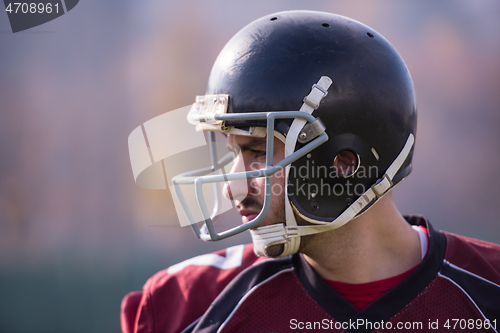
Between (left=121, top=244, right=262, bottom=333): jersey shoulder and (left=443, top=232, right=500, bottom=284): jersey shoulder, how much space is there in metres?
0.64

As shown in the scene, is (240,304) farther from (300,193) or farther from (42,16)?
(42,16)

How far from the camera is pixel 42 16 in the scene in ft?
9.39

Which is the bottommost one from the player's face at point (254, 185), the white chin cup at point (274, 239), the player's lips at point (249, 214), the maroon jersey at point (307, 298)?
the maroon jersey at point (307, 298)

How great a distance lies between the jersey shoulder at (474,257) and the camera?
125cm

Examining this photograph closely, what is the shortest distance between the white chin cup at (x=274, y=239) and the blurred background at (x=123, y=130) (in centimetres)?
177

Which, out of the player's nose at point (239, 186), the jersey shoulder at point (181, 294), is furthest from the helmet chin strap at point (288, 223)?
the jersey shoulder at point (181, 294)

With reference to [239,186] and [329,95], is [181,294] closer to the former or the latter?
[239,186]

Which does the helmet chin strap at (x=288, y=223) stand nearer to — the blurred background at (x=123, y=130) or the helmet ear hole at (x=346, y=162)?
the helmet ear hole at (x=346, y=162)

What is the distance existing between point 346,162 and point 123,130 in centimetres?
216

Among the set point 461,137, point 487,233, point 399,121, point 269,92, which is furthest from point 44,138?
point 487,233

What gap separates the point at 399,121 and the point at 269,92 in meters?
0.40

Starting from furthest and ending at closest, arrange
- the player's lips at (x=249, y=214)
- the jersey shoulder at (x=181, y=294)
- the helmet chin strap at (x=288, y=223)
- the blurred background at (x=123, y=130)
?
the blurred background at (x=123, y=130), the jersey shoulder at (x=181, y=294), the player's lips at (x=249, y=214), the helmet chin strap at (x=288, y=223)

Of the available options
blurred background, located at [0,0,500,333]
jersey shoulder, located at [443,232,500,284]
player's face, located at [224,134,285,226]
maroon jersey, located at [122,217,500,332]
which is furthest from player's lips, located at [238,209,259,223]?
blurred background, located at [0,0,500,333]

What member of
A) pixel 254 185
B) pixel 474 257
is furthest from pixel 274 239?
pixel 474 257
